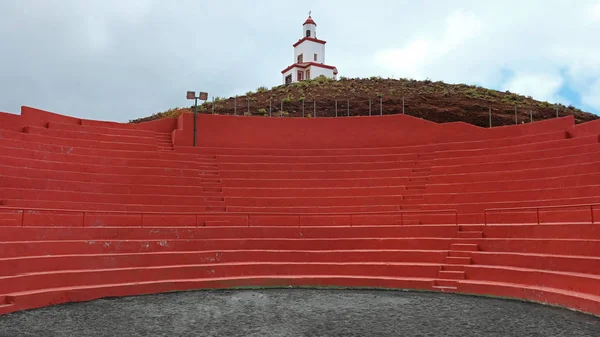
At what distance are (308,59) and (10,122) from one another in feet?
126

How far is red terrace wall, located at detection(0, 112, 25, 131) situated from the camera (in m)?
13.4

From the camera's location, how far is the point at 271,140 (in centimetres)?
1656

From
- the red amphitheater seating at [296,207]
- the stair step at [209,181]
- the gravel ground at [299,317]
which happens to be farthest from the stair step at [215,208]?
the gravel ground at [299,317]

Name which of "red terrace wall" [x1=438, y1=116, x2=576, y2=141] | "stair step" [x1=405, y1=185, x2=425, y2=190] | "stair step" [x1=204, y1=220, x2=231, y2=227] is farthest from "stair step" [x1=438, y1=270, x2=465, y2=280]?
"red terrace wall" [x1=438, y1=116, x2=576, y2=141]

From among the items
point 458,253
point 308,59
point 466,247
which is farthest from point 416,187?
point 308,59

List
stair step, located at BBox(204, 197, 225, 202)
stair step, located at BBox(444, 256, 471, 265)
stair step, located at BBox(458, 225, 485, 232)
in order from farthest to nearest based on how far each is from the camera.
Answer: stair step, located at BBox(204, 197, 225, 202) < stair step, located at BBox(458, 225, 485, 232) < stair step, located at BBox(444, 256, 471, 265)

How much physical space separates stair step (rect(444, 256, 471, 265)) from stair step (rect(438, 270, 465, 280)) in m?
0.33

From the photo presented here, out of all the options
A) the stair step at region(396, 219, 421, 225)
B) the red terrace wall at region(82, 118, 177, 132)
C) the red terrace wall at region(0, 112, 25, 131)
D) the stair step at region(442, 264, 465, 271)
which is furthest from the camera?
the red terrace wall at region(82, 118, 177, 132)

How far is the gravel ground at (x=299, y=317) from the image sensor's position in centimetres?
614

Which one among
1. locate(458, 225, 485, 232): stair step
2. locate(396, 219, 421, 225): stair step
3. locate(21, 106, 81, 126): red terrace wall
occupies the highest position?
locate(21, 106, 81, 126): red terrace wall

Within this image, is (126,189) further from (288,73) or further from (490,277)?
(288,73)

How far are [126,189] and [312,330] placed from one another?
8.02m

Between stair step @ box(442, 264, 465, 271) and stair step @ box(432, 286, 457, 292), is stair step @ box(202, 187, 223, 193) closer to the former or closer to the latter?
stair step @ box(442, 264, 465, 271)

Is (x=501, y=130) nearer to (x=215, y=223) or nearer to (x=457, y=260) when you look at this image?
(x=457, y=260)
